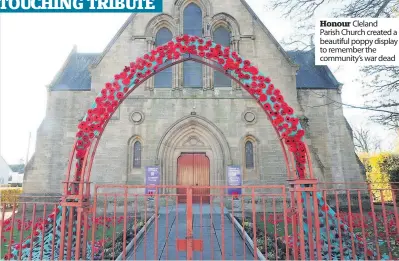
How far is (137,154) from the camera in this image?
45.1ft

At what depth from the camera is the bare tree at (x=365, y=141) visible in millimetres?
40375

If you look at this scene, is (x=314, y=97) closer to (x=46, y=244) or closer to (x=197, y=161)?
(x=197, y=161)

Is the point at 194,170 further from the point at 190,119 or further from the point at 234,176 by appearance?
the point at 190,119

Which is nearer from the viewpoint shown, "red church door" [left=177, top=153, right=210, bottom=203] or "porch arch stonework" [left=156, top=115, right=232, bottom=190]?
"porch arch stonework" [left=156, top=115, right=232, bottom=190]

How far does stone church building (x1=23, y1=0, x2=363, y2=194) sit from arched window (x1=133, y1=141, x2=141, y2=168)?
0.05 meters

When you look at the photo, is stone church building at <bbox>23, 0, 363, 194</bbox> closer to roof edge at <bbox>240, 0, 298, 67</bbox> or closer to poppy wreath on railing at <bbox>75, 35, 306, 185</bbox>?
roof edge at <bbox>240, 0, 298, 67</bbox>

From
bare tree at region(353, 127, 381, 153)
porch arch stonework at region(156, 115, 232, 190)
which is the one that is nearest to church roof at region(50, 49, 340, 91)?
porch arch stonework at region(156, 115, 232, 190)

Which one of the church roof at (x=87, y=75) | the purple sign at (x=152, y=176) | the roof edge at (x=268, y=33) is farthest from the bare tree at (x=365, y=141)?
the purple sign at (x=152, y=176)

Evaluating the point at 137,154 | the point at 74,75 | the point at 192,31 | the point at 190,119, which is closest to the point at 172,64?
the point at 190,119

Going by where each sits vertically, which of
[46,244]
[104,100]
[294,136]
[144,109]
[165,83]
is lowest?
[46,244]

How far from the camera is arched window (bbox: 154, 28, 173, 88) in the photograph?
1441cm

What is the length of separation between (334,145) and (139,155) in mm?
10559

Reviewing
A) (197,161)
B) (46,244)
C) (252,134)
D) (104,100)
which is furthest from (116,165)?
(104,100)

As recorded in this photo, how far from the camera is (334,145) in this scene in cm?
1540
